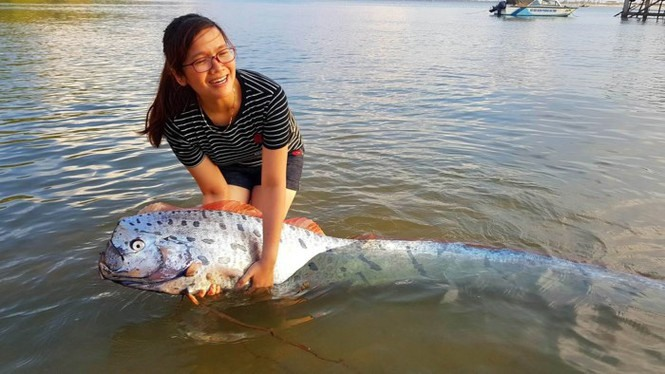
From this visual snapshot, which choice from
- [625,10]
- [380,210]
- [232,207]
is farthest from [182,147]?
[625,10]

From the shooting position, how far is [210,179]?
3.97 metres

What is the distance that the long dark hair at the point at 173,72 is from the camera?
116 inches

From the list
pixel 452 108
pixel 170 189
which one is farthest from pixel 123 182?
pixel 452 108

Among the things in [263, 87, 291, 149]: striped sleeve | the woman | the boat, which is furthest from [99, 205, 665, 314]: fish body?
the boat

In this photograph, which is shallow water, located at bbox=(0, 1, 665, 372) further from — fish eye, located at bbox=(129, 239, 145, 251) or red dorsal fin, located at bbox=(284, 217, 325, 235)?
fish eye, located at bbox=(129, 239, 145, 251)

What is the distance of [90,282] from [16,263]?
0.82 metres

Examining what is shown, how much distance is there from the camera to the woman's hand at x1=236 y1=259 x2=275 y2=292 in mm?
3334

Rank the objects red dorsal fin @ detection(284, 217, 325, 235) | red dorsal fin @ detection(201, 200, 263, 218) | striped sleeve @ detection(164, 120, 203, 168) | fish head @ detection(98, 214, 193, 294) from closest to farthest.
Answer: fish head @ detection(98, 214, 193, 294)
red dorsal fin @ detection(201, 200, 263, 218)
striped sleeve @ detection(164, 120, 203, 168)
red dorsal fin @ detection(284, 217, 325, 235)

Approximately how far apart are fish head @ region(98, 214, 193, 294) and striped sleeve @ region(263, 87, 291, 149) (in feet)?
2.88

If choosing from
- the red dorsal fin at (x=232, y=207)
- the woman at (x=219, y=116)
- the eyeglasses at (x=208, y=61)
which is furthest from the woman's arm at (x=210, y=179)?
the eyeglasses at (x=208, y=61)

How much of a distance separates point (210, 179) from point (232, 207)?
0.56m

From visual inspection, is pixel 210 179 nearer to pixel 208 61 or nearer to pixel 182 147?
pixel 182 147

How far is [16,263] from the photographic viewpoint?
426 cm

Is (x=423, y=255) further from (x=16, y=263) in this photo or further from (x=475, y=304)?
(x=16, y=263)
